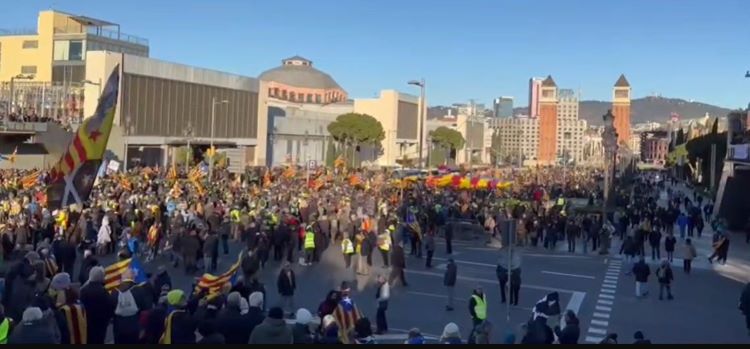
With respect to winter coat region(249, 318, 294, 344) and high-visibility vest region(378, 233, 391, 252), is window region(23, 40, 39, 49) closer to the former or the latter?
high-visibility vest region(378, 233, 391, 252)

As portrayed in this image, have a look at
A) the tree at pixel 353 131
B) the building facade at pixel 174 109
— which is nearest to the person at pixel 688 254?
the building facade at pixel 174 109

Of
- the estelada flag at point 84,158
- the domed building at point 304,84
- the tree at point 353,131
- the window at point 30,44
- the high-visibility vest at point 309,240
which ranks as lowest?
the high-visibility vest at point 309,240

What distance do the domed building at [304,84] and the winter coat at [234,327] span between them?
477 feet

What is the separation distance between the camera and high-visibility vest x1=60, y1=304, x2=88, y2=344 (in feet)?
29.6

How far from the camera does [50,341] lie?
780cm

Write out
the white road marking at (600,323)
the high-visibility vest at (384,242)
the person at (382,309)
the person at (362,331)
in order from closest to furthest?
1. the person at (362,331)
2. the person at (382,309)
3. the white road marking at (600,323)
4. the high-visibility vest at (384,242)

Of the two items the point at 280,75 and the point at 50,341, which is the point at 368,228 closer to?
the point at 50,341

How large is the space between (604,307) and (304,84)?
151 metres

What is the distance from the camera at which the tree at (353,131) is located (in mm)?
106750

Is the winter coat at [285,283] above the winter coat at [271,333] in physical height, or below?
below

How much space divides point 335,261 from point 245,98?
222 ft

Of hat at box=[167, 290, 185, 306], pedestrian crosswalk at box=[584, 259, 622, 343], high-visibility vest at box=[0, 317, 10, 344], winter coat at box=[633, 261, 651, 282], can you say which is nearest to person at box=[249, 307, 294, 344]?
hat at box=[167, 290, 185, 306]

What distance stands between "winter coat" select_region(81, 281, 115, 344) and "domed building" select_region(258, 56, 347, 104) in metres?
144

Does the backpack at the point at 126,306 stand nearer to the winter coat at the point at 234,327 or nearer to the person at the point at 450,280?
the winter coat at the point at 234,327
